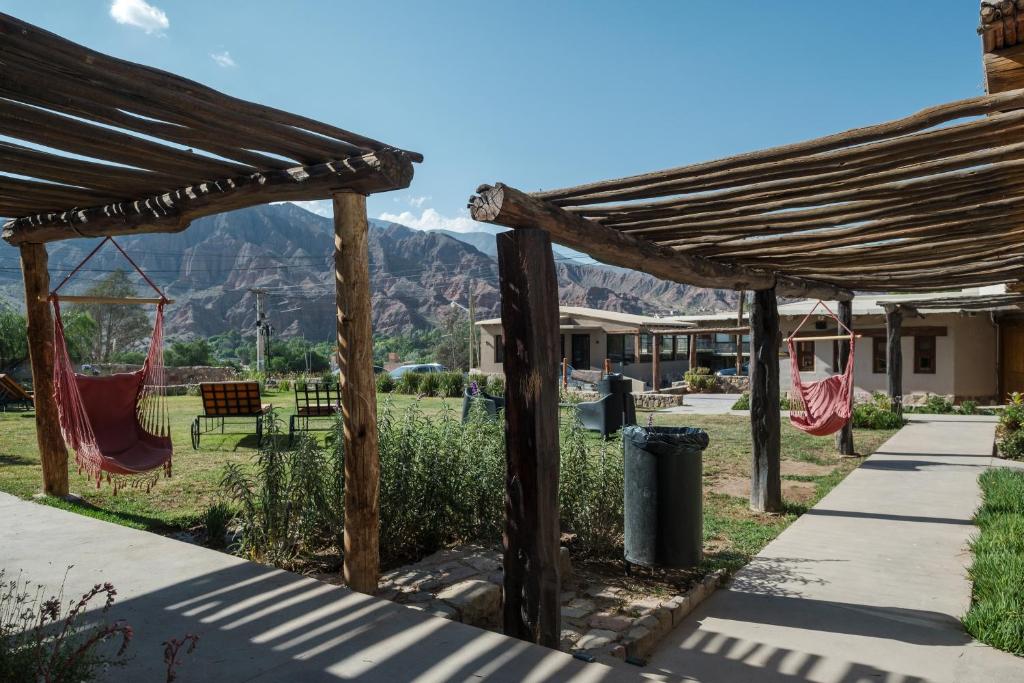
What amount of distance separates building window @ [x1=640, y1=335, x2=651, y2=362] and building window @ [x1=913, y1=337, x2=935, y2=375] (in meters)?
10.9

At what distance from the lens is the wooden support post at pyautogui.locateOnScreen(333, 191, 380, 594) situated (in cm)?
360

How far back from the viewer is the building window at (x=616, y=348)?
27.0 meters

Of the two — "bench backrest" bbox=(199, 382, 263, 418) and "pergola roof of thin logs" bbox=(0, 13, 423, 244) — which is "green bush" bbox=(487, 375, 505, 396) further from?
"pergola roof of thin logs" bbox=(0, 13, 423, 244)

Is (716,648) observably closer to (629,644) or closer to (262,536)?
(629,644)

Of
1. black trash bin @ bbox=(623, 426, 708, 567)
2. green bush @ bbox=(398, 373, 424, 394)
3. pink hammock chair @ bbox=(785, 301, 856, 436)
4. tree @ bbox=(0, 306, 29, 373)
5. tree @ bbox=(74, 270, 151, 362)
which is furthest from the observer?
tree @ bbox=(74, 270, 151, 362)

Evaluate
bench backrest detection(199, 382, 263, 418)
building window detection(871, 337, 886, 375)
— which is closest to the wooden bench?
bench backrest detection(199, 382, 263, 418)

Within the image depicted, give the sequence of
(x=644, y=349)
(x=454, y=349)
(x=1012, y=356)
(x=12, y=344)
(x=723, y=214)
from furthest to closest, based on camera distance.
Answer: (x=454, y=349), (x=644, y=349), (x=12, y=344), (x=1012, y=356), (x=723, y=214)

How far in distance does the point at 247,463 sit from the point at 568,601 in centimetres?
502

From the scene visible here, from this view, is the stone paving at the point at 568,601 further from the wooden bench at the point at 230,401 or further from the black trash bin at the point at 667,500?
the wooden bench at the point at 230,401

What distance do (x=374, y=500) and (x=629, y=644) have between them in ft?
4.90

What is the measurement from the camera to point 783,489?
717 centimetres

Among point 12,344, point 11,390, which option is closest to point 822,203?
point 11,390

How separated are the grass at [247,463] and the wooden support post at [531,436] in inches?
63.2

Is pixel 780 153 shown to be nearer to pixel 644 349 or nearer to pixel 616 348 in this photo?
pixel 616 348
